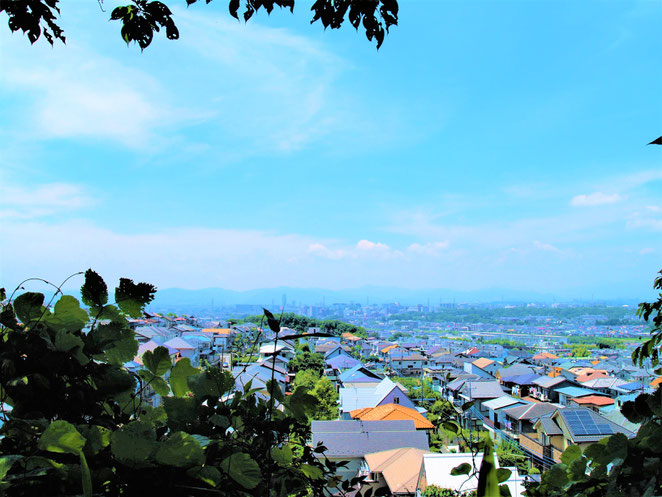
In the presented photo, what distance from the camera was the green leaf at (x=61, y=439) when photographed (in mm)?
367

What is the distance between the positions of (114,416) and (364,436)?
29.9 feet

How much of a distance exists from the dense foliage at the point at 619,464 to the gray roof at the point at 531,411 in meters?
13.2

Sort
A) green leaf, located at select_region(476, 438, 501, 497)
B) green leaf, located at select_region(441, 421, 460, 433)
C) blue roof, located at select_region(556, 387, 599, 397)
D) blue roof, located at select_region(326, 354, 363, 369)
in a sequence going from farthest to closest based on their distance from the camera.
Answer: blue roof, located at select_region(326, 354, 363, 369)
blue roof, located at select_region(556, 387, 599, 397)
green leaf, located at select_region(441, 421, 460, 433)
green leaf, located at select_region(476, 438, 501, 497)

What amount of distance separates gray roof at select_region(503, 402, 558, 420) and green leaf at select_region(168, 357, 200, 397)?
→ 45.4ft

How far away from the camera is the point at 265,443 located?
0.62 m

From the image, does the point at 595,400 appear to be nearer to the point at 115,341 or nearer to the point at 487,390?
the point at 487,390

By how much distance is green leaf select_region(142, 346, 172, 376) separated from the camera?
1.88 ft

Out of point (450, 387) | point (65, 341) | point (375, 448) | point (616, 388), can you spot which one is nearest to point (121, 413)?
point (65, 341)

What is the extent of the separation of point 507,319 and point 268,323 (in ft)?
323

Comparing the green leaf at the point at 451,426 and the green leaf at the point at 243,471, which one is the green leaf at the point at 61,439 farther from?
the green leaf at the point at 451,426

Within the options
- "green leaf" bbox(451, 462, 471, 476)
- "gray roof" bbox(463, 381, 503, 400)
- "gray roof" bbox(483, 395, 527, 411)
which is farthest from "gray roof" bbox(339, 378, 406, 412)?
"green leaf" bbox(451, 462, 471, 476)

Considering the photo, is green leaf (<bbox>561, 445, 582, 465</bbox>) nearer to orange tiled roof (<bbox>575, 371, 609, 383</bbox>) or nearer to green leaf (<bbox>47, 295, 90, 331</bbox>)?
green leaf (<bbox>47, 295, 90, 331</bbox>)

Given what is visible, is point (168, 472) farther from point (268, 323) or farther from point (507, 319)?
point (507, 319)

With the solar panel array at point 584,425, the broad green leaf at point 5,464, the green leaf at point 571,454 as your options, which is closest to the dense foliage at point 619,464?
the green leaf at point 571,454
